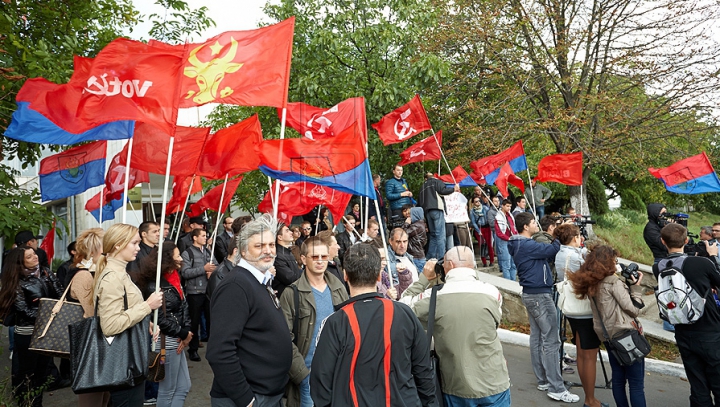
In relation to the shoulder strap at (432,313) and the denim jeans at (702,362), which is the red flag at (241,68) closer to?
the shoulder strap at (432,313)

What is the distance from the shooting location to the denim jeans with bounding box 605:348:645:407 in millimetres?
5527

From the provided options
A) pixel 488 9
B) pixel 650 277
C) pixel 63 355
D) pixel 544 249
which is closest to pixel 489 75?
pixel 488 9

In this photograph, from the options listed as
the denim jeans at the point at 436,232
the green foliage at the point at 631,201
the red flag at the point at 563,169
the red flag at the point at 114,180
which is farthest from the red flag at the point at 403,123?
→ the green foliage at the point at 631,201

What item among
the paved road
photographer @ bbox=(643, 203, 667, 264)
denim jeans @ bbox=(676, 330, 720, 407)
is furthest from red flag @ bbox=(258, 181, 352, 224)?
photographer @ bbox=(643, 203, 667, 264)

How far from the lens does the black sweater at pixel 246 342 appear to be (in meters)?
3.44

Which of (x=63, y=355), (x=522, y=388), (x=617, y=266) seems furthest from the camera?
(x=522, y=388)

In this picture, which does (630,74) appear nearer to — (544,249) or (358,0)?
(358,0)

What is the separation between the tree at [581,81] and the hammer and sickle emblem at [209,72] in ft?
36.3

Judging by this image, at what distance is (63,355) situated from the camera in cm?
495

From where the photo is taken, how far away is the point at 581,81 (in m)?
16.4

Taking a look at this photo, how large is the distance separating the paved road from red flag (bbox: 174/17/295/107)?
338 cm

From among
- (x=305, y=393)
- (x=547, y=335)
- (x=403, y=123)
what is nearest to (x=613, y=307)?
(x=547, y=335)

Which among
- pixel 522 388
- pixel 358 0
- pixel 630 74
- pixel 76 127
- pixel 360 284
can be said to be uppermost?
pixel 358 0

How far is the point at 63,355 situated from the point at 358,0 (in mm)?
12384
